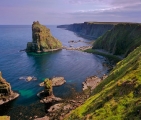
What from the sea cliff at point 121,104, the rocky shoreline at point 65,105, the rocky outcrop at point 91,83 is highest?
the sea cliff at point 121,104

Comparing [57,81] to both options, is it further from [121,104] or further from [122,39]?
[122,39]

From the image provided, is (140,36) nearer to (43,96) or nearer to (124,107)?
(43,96)

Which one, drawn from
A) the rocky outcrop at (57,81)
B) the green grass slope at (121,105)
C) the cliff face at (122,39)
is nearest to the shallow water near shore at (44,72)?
the rocky outcrop at (57,81)

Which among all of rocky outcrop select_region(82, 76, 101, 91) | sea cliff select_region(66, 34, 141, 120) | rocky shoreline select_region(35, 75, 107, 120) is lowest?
rocky shoreline select_region(35, 75, 107, 120)

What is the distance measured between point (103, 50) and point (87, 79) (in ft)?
294

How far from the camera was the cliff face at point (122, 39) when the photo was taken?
531 ft

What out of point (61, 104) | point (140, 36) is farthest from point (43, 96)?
point (140, 36)

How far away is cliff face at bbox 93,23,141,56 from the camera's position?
16171 centimetres

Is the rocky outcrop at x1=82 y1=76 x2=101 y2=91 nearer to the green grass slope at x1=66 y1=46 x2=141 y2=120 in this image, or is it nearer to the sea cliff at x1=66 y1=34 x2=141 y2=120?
the green grass slope at x1=66 y1=46 x2=141 y2=120

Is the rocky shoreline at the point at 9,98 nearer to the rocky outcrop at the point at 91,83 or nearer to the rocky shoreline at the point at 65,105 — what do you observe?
the rocky shoreline at the point at 65,105

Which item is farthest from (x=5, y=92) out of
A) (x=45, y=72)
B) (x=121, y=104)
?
(x=121, y=104)

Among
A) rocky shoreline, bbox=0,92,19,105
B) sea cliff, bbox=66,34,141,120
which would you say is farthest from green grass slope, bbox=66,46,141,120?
rocky shoreline, bbox=0,92,19,105

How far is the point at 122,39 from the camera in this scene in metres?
172

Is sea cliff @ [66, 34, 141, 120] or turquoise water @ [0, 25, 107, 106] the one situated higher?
sea cliff @ [66, 34, 141, 120]
